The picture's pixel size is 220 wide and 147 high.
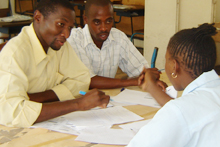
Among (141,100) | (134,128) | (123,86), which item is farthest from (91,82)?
(134,128)

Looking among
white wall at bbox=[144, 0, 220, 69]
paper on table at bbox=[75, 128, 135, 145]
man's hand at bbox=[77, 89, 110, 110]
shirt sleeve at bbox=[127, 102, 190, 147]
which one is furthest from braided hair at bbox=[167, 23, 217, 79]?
white wall at bbox=[144, 0, 220, 69]

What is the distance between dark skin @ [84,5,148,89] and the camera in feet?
5.96

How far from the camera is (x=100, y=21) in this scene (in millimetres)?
1962

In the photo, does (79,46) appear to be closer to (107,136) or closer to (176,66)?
(107,136)

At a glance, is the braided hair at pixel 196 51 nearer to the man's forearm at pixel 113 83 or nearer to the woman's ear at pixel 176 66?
the woman's ear at pixel 176 66

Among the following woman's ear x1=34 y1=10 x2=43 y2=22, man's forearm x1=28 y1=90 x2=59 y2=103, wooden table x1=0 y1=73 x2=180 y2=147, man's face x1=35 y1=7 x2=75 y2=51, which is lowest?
wooden table x1=0 y1=73 x2=180 y2=147

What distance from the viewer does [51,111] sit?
1.24m

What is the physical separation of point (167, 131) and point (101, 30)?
1.38 m

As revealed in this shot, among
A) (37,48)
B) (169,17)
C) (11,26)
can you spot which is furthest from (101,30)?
(11,26)

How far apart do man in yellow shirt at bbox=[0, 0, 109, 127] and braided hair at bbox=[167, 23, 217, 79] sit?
55 cm

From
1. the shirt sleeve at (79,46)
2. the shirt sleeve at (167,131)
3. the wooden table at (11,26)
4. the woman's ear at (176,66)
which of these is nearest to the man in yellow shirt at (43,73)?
the shirt sleeve at (79,46)

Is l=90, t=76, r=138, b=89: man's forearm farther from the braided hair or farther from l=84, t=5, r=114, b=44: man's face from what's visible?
the braided hair

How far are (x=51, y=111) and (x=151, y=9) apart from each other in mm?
3138

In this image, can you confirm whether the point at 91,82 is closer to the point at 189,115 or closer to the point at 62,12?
the point at 62,12
